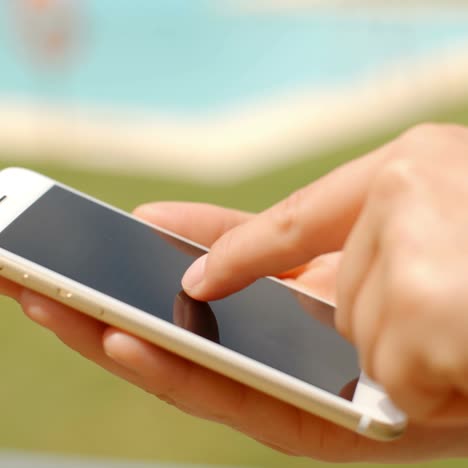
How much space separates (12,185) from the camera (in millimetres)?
971

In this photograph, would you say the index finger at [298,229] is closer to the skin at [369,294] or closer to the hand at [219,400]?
the skin at [369,294]

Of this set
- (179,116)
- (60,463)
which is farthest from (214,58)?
(60,463)

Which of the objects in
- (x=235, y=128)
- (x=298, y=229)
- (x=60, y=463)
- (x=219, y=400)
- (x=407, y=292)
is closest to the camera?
(x=407, y=292)

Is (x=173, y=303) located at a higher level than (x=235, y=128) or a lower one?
higher

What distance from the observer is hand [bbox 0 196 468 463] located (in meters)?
0.78

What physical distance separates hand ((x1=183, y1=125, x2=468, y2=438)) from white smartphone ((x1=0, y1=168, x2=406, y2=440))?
0.12 metres

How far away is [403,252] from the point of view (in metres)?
0.55

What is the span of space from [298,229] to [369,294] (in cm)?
14

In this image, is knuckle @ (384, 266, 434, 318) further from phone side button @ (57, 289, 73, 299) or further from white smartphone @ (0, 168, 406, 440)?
phone side button @ (57, 289, 73, 299)

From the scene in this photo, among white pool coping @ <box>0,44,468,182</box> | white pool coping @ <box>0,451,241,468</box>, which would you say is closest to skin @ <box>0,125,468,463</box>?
white pool coping @ <box>0,451,241,468</box>

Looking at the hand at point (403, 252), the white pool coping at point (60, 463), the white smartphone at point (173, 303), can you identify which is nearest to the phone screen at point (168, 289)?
the white smartphone at point (173, 303)

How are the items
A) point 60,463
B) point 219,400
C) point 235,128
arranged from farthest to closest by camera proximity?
point 235,128 → point 60,463 → point 219,400

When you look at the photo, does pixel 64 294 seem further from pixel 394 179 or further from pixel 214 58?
pixel 214 58

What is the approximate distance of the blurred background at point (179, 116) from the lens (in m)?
1.74
